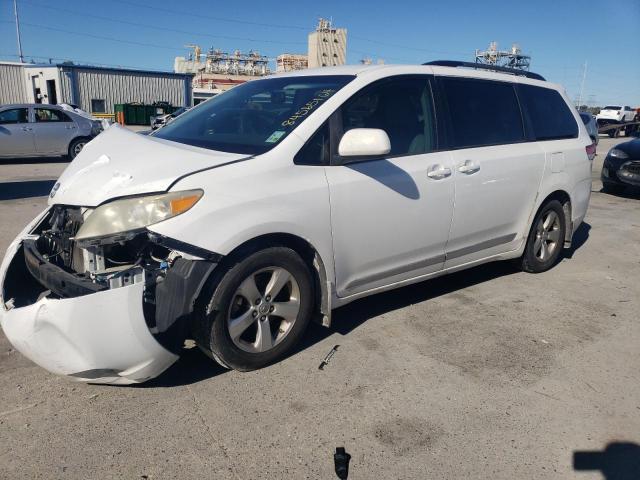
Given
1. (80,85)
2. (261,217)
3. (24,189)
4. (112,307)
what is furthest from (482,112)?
(80,85)

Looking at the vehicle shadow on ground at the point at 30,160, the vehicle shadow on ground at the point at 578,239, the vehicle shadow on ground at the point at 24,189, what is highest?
the vehicle shadow on ground at the point at 30,160

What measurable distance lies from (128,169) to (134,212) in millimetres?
325

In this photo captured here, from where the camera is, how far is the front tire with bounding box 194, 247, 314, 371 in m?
2.85

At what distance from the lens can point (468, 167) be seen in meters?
4.01

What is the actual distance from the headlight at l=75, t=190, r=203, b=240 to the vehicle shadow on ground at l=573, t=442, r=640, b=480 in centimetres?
228

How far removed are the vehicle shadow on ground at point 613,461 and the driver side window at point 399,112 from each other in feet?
6.96

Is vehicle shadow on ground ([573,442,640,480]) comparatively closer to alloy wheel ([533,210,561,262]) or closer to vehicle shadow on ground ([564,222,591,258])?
alloy wheel ([533,210,561,262])

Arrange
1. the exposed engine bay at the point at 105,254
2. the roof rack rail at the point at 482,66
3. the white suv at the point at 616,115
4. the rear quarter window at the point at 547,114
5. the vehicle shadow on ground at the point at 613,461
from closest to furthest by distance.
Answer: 1. the vehicle shadow on ground at the point at 613,461
2. the exposed engine bay at the point at 105,254
3. the roof rack rail at the point at 482,66
4. the rear quarter window at the point at 547,114
5. the white suv at the point at 616,115

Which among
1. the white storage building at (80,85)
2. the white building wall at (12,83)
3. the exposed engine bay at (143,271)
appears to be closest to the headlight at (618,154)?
the exposed engine bay at (143,271)

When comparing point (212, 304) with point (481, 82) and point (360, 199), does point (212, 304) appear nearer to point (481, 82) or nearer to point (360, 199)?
point (360, 199)

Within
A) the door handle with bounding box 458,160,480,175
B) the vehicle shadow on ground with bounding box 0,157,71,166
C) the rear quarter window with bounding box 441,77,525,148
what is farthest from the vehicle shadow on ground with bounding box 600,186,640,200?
the vehicle shadow on ground with bounding box 0,157,71,166

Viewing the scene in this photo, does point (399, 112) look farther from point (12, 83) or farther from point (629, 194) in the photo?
point (12, 83)

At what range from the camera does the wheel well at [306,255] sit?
2.92 m

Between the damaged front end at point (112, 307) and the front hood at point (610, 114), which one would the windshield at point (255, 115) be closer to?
the damaged front end at point (112, 307)
